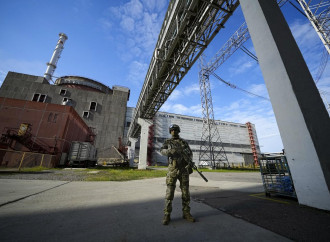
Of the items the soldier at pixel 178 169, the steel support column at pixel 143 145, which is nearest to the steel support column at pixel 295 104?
the soldier at pixel 178 169

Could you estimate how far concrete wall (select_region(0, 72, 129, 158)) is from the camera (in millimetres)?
27906

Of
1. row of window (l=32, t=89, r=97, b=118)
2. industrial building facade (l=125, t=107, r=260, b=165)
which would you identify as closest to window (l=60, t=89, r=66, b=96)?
row of window (l=32, t=89, r=97, b=118)

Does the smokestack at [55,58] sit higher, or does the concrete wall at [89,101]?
the smokestack at [55,58]

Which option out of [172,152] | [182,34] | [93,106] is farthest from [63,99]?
[172,152]

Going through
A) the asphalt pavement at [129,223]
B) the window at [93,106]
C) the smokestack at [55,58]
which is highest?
the smokestack at [55,58]

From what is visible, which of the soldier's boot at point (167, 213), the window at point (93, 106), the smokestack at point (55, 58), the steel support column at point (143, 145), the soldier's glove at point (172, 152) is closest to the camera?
the soldier's boot at point (167, 213)

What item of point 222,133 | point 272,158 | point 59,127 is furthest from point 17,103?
point 222,133

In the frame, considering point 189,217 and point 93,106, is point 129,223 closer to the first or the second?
point 189,217

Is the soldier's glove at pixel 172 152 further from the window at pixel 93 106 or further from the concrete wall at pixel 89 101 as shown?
the window at pixel 93 106

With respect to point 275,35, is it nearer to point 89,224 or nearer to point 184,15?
point 184,15

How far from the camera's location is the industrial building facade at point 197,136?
3295 cm

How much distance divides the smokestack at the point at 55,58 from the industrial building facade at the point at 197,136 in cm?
2262

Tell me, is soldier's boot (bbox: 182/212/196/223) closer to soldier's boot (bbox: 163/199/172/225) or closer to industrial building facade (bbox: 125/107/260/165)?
soldier's boot (bbox: 163/199/172/225)

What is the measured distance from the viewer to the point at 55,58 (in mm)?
37750
